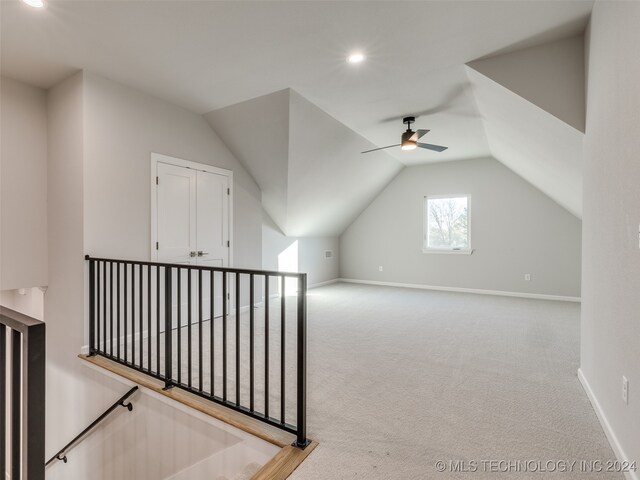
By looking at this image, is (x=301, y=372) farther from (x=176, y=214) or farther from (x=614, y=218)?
(x=176, y=214)

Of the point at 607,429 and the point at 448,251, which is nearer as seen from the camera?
the point at 607,429

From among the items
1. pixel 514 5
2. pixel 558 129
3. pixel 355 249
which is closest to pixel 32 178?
pixel 514 5

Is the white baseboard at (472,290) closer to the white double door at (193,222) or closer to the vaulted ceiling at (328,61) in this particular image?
the vaulted ceiling at (328,61)

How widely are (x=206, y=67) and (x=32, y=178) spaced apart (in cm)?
218

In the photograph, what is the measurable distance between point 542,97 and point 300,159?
283 centimetres

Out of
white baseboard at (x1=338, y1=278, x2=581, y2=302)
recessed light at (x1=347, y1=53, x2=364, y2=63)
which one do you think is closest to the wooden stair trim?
recessed light at (x1=347, y1=53, x2=364, y2=63)

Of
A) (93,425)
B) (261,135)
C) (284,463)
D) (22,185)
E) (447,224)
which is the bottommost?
(93,425)

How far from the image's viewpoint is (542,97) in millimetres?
2688

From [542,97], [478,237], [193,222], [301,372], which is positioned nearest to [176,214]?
[193,222]

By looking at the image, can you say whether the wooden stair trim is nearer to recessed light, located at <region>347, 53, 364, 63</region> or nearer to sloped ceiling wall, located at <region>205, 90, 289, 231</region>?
recessed light, located at <region>347, 53, 364, 63</region>

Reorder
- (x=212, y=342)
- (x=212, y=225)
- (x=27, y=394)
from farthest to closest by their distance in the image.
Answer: (x=212, y=225)
(x=212, y=342)
(x=27, y=394)

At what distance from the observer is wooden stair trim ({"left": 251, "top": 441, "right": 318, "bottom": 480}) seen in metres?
1.60

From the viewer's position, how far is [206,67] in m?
3.06

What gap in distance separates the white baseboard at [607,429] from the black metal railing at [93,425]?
10.2 ft
